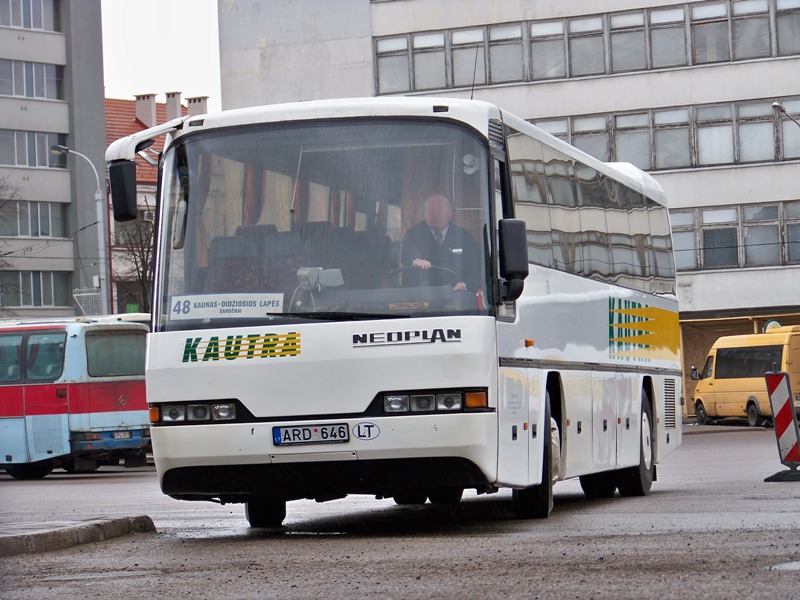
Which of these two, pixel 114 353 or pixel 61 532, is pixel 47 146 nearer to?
pixel 114 353

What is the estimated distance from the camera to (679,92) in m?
51.8

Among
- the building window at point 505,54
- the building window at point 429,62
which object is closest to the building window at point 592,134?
the building window at point 505,54

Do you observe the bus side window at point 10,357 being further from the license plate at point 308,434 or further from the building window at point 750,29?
the building window at point 750,29

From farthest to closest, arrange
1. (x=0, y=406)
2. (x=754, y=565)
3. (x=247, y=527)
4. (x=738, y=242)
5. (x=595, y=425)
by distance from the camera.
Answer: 1. (x=738, y=242)
2. (x=0, y=406)
3. (x=595, y=425)
4. (x=247, y=527)
5. (x=754, y=565)

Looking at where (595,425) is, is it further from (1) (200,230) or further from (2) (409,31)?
(2) (409,31)

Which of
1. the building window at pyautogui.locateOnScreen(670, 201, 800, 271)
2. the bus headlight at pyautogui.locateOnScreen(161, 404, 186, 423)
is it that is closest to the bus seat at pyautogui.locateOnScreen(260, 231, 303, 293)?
the bus headlight at pyautogui.locateOnScreen(161, 404, 186, 423)

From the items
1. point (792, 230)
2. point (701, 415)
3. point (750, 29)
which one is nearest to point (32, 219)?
point (701, 415)

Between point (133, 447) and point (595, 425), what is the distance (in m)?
17.5

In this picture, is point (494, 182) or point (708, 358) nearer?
point (494, 182)

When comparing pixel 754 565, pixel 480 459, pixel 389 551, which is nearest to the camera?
pixel 754 565

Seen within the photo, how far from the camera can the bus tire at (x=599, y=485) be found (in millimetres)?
18281

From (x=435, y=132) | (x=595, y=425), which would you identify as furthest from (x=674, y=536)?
(x=595, y=425)

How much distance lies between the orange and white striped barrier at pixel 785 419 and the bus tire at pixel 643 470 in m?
2.01

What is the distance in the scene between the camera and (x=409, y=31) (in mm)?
53844
